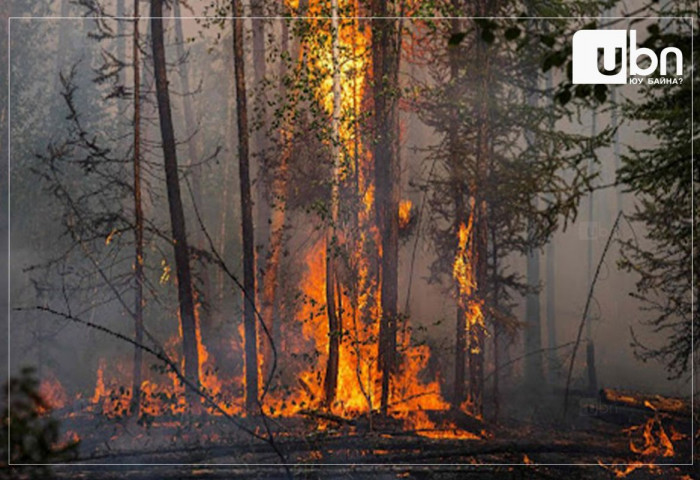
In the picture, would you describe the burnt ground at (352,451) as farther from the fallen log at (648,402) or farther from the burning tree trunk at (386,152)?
the burning tree trunk at (386,152)

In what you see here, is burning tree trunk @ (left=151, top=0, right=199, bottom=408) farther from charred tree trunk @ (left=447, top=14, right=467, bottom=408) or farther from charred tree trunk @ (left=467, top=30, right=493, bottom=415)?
charred tree trunk @ (left=467, top=30, right=493, bottom=415)

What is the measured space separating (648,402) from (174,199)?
340 inches

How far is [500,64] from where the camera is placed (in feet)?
47.9

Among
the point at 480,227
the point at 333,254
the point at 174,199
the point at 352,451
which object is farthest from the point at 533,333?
the point at 352,451

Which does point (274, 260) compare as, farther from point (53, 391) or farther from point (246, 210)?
point (53, 391)

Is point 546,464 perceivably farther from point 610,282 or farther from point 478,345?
point 610,282

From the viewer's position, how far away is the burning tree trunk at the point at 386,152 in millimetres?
14109

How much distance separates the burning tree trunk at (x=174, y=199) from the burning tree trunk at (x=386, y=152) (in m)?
3.32

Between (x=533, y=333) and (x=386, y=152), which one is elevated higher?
(x=386, y=152)

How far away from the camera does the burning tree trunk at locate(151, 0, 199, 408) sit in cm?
1433

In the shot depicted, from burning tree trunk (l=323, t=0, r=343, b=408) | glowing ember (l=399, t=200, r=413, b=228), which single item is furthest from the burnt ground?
glowing ember (l=399, t=200, r=413, b=228)

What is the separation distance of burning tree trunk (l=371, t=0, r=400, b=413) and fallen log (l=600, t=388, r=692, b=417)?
4.25m

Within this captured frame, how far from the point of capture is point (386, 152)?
1456 cm

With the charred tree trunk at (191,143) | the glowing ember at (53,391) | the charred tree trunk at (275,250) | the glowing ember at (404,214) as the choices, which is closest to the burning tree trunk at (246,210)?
the charred tree trunk at (275,250)
